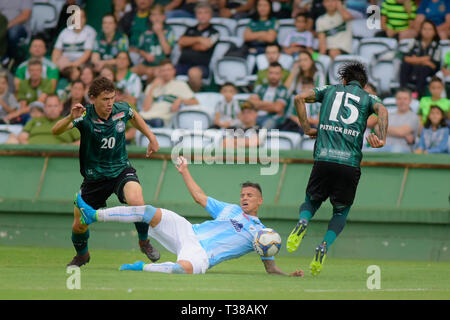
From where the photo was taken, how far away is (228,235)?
9641 millimetres

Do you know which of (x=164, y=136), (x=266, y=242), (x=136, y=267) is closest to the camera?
(x=266, y=242)

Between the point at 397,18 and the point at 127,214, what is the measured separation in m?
10.1

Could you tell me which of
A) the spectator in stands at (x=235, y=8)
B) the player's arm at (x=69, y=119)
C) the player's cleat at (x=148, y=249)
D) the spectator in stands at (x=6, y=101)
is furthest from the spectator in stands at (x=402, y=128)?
the player's arm at (x=69, y=119)

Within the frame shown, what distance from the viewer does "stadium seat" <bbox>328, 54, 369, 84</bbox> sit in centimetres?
1688

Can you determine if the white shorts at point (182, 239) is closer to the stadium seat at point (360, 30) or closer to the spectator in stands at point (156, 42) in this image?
the spectator in stands at point (156, 42)

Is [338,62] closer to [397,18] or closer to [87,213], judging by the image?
[397,18]

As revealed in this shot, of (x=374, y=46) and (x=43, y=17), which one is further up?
(x=374, y=46)

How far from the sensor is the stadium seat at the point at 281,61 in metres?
17.2

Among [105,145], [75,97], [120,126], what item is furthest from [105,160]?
[75,97]

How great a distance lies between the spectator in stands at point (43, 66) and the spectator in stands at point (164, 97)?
199cm

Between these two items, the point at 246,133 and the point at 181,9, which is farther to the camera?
the point at 181,9

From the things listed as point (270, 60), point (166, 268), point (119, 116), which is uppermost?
point (119, 116)

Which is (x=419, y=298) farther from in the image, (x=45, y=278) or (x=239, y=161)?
(x=239, y=161)

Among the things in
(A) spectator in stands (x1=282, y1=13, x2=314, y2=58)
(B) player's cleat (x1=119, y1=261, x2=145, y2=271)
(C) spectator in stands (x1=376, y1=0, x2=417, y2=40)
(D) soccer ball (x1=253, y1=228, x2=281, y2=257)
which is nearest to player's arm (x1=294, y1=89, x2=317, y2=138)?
(D) soccer ball (x1=253, y1=228, x2=281, y2=257)
